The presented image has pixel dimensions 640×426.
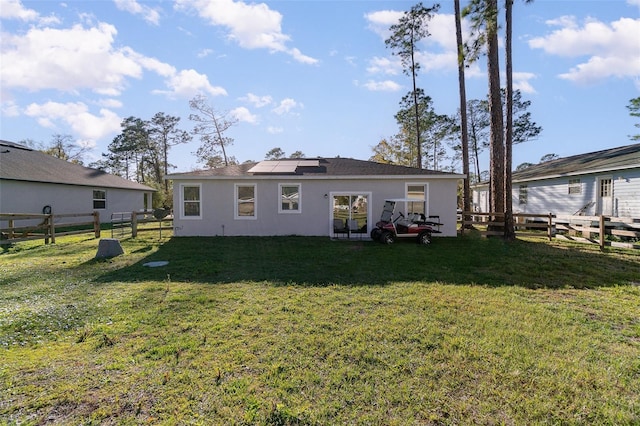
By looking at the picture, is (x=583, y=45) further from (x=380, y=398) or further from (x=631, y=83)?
(x=380, y=398)

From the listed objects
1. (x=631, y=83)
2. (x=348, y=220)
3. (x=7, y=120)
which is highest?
(x=7, y=120)

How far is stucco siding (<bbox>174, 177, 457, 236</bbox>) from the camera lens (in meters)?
11.6

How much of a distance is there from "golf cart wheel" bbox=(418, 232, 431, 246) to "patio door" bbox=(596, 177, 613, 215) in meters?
8.98

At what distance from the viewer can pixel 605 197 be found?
13320mm

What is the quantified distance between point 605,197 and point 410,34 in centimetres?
1349

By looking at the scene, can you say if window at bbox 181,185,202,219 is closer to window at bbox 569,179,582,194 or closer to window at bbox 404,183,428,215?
window at bbox 404,183,428,215

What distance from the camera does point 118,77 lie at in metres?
15.2

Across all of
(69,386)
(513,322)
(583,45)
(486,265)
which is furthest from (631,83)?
(69,386)

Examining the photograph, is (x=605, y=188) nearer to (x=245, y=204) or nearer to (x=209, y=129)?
(x=245, y=204)

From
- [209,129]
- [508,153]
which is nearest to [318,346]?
[508,153]

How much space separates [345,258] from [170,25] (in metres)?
9.45

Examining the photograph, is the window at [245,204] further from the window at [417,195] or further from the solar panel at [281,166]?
the window at [417,195]

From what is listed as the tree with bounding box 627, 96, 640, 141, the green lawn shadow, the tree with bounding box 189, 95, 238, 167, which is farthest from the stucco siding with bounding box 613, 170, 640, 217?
the tree with bounding box 189, 95, 238, 167

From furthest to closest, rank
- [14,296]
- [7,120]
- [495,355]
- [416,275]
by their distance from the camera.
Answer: [7,120], [416,275], [14,296], [495,355]
